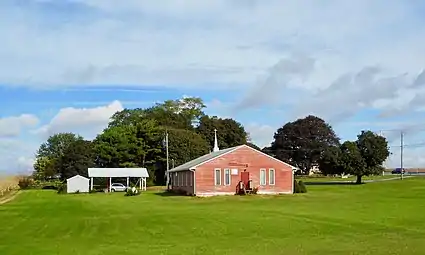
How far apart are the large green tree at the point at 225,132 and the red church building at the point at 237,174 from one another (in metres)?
49.7

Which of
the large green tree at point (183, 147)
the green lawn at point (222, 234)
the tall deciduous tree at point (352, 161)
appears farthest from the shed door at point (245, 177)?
the large green tree at point (183, 147)

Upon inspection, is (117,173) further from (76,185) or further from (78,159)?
(78,159)

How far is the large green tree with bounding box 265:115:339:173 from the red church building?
64.5 metres

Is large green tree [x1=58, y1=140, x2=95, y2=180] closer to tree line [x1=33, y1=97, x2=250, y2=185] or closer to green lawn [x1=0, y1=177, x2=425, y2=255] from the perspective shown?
tree line [x1=33, y1=97, x2=250, y2=185]

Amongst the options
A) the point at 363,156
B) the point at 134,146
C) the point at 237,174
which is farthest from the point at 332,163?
the point at 237,174

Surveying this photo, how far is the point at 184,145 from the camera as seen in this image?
105m

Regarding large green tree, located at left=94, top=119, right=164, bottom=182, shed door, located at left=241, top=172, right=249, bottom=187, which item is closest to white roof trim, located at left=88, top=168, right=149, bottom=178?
large green tree, located at left=94, top=119, right=164, bottom=182

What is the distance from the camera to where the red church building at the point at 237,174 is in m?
63.7

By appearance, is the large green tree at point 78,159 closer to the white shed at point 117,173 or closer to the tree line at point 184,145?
the tree line at point 184,145

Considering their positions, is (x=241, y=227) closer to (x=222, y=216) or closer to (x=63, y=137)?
(x=222, y=216)

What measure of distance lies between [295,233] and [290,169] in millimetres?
41592

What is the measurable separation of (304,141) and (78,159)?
45.5 metres

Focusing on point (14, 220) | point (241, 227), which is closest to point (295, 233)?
point (241, 227)

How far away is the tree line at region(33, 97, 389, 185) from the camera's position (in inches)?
3915
